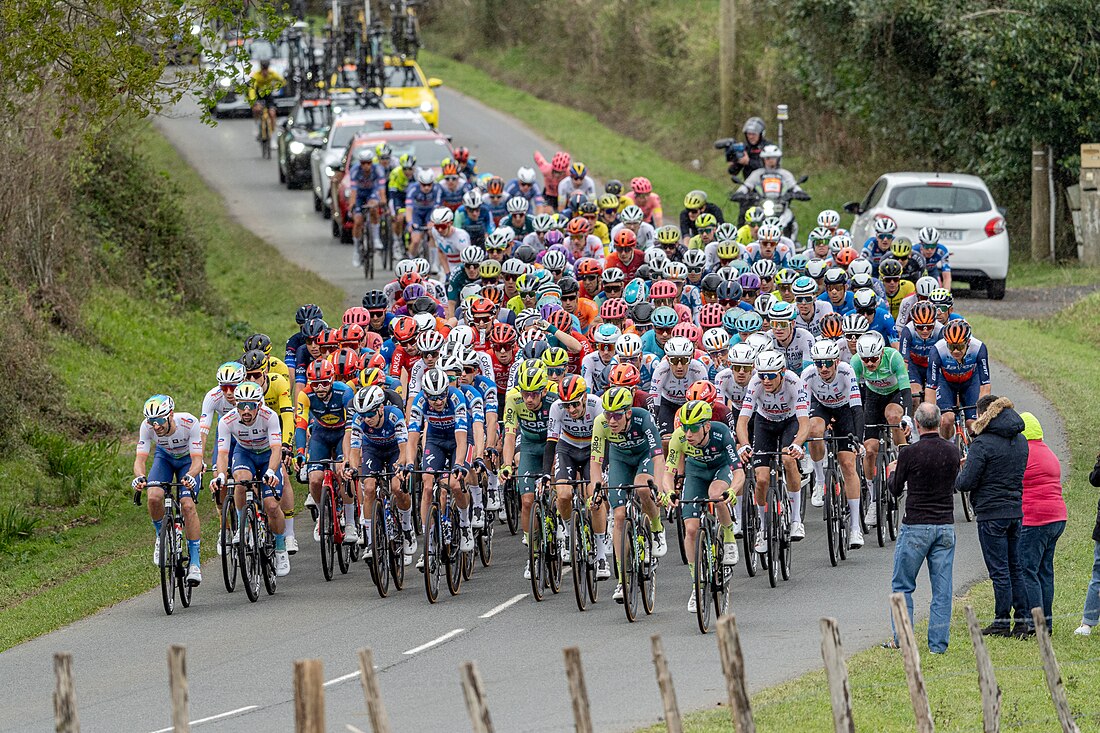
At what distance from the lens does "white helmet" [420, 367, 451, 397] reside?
15664mm

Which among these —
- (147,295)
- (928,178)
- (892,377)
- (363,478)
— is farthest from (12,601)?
(928,178)

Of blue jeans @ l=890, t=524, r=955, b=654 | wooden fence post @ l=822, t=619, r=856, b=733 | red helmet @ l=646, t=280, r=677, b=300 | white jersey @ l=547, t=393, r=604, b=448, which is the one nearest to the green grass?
white jersey @ l=547, t=393, r=604, b=448

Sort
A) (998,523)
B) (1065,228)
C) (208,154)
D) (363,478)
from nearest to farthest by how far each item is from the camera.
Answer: (998,523) < (363,478) < (1065,228) < (208,154)

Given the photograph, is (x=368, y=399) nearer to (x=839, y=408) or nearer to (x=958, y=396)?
(x=839, y=408)

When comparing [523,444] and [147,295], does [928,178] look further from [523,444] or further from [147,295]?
[523,444]

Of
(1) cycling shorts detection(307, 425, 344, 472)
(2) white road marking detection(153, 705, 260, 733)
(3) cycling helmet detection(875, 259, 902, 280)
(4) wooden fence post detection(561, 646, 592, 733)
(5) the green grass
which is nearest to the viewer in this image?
(4) wooden fence post detection(561, 646, 592, 733)

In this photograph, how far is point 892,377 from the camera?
17438mm

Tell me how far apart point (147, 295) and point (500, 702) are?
64.7 ft

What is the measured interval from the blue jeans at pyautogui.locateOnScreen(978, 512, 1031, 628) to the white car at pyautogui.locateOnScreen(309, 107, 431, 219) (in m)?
22.6

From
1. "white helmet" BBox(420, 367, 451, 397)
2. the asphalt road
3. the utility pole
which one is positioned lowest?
the asphalt road

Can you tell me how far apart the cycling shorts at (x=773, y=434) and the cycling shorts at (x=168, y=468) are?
5.01 m

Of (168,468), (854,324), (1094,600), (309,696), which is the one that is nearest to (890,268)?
(854,324)

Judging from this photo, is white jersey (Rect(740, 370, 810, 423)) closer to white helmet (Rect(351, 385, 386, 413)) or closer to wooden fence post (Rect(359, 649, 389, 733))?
white helmet (Rect(351, 385, 386, 413))

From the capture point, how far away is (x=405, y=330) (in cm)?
1759
